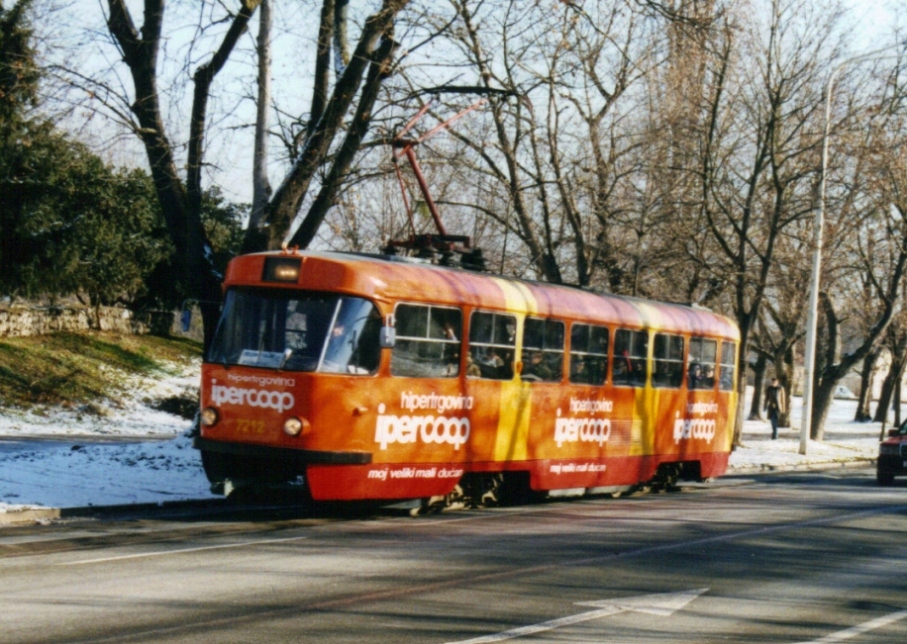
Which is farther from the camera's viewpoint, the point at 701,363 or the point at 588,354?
the point at 701,363

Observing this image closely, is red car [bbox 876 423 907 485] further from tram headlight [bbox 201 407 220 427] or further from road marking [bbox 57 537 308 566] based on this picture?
road marking [bbox 57 537 308 566]

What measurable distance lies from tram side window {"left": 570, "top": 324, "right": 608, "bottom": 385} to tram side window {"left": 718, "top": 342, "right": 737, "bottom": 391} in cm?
435

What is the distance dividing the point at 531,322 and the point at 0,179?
17565 millimetres

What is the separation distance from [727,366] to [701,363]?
1.24m

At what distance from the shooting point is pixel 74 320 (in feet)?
118

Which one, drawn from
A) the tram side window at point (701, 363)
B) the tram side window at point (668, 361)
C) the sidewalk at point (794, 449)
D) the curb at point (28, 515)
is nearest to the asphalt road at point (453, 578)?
the curb at point (28, 515)

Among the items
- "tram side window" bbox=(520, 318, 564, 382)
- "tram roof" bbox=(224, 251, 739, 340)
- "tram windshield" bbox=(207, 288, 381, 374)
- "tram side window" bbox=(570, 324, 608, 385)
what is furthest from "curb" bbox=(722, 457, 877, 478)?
"tram windshield" bbox=(207, 288, 381, 374)

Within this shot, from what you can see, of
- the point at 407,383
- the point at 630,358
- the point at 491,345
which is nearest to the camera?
the point at 407,383

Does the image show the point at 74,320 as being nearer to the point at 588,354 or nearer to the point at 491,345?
the point at 588,354

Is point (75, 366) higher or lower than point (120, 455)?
higher

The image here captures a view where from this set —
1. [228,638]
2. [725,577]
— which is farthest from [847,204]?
[228,638]

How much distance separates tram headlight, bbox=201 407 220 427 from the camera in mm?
14234

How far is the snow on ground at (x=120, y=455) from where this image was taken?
15.3m

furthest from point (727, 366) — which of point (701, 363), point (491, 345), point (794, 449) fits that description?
point (794, 449)
